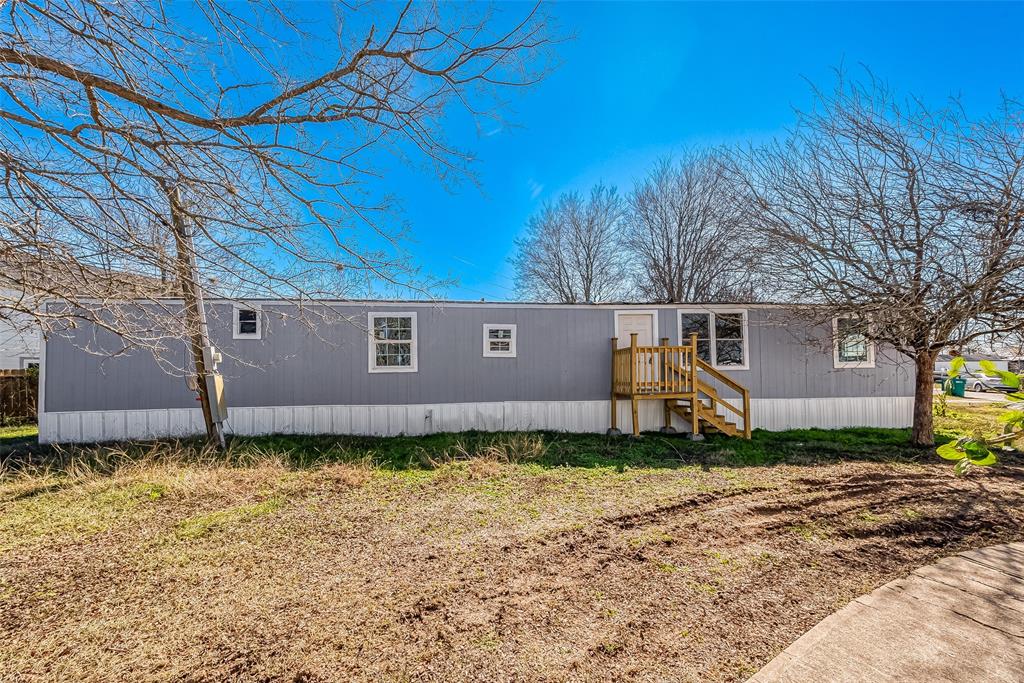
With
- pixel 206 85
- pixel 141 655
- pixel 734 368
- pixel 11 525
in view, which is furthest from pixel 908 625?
pixel 734 368

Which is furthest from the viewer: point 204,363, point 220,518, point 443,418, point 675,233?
point 675,233

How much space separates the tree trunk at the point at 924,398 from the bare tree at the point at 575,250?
40.7 ft

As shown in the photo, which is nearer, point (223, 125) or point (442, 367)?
point (223, 125)

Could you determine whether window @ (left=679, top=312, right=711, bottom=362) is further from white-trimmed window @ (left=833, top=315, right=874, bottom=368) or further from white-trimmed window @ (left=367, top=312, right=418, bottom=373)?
Answer: white-trimmed window @ (left=367, top=312, right=418, bottom=373)

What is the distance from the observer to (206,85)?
3.06 meters

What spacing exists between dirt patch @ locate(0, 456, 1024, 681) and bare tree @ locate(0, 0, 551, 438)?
1.78m

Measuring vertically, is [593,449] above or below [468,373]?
below

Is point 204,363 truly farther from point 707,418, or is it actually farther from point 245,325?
point 707,418

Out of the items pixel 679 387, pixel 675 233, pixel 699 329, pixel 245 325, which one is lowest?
pixel 679 387

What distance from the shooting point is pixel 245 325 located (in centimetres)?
895

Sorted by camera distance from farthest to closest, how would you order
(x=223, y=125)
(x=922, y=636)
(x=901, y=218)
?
(x=901, y=218) < (x=223, y=125) < (x=922, y=636)

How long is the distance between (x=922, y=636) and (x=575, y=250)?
18.8 m

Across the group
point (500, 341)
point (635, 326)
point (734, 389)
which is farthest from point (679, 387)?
point (500, 341)

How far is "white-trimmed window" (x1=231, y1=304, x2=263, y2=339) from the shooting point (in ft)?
29.0
